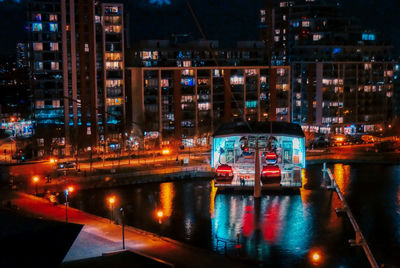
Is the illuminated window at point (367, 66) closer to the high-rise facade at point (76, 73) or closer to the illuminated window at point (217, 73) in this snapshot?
the illuminated window at point (217, 73)

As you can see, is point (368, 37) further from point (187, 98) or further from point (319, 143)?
point (187, 98)

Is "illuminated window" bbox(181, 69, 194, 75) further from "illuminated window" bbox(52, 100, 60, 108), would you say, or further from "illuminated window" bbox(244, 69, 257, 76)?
"illuminated window" bbox(52, 100, 60, 108)

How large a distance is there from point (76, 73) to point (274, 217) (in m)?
12.4

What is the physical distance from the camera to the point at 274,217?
17.1 m

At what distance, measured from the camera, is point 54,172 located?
2145cm

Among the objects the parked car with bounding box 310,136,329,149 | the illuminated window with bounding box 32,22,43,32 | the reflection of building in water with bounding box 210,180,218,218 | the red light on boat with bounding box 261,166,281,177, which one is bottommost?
the reflection of building in water with bounding box 210,180,218,218

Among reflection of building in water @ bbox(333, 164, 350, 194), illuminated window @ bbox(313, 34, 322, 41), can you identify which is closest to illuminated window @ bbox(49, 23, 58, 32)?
reflection of building in water @ bbox(333, 164, 350, 194)

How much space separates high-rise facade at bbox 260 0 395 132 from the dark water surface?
9362 mm

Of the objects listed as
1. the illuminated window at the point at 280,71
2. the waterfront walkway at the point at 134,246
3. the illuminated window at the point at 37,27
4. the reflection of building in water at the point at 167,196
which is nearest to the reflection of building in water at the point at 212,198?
the reflection of building in water at the point at 167,196

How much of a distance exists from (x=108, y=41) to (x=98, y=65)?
112 cm

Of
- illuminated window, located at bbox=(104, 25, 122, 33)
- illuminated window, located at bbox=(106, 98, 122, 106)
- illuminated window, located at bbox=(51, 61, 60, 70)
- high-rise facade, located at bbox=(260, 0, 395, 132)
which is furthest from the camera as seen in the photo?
high-rise facade, located at bbox=(260, 0, 395, 132)

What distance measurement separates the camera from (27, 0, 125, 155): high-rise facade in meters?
25.5

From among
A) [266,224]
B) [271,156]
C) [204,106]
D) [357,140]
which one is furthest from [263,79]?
[266,224]

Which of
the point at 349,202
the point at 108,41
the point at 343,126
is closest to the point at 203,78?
the point at 108,41
